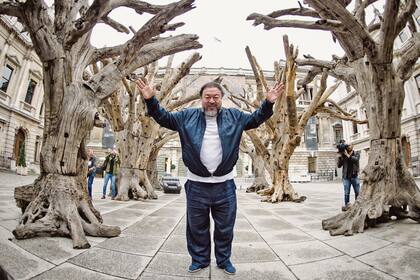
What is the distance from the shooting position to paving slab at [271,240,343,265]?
2439mm

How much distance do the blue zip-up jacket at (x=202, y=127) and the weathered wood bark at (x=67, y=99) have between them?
5.19ft

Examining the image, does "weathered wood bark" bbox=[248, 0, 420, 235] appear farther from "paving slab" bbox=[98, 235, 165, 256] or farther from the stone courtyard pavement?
"paving slab" bbox=[98, 235, 165, 256]

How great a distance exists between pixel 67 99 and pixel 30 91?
82.5ft

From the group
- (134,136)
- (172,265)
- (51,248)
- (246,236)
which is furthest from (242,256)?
(134,136)

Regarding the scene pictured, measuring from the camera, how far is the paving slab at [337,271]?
76.7 inches

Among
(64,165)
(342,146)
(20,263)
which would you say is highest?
(342,146)

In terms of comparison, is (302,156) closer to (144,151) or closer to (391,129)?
(144,151)

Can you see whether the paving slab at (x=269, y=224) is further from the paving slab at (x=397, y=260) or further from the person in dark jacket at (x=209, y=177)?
the person in dark jacket at (x=209, y=177)

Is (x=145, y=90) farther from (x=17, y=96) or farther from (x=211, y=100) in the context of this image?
(x=17, y=96)

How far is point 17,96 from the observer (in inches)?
799

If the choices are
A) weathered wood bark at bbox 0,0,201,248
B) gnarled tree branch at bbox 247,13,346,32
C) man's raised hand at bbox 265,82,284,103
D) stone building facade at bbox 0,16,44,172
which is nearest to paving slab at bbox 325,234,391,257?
man's raised hand at bbox 265,82,284,103

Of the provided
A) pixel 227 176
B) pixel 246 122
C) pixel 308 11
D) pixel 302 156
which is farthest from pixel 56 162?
pixel 302 156

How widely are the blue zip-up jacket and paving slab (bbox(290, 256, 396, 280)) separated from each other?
1.17 meters

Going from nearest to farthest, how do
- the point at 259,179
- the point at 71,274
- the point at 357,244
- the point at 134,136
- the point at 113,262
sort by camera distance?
the point at 71,274 < the point at 113,262 < the point at 357,244 < the point at 134,136 < the point at 259,179
